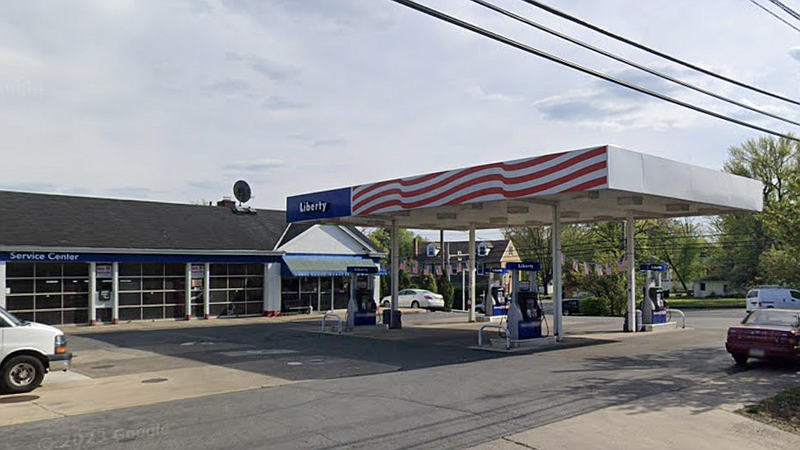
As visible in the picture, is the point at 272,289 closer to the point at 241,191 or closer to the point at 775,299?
the point at 241,191

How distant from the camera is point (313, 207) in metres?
26.5

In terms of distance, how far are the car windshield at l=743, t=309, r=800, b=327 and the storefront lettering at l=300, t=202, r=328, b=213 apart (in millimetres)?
14783

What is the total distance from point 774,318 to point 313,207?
15984mm

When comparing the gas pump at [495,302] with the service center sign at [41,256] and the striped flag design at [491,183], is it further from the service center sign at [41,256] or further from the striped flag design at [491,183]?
the service center sign at [41,256]

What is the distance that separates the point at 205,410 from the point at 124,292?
2146 centimetres

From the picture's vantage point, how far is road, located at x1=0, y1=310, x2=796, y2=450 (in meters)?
9.28

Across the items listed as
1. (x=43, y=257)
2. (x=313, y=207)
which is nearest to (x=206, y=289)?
(x=43, y=257)

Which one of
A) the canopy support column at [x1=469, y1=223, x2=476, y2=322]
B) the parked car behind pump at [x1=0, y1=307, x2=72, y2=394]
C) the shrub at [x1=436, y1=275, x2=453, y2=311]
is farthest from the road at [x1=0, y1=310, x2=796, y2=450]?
the shrub at [x1=436, y1=275, x2=453, y2=311]

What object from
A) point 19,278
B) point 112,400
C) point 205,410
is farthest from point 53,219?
point 205,410

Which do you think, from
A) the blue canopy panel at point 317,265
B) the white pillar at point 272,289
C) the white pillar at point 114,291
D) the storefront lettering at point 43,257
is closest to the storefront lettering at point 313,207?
the blue canopy panel at point 317,265

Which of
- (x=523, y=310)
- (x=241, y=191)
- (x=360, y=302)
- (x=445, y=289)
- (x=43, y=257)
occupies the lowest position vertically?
(x=445, y=289)

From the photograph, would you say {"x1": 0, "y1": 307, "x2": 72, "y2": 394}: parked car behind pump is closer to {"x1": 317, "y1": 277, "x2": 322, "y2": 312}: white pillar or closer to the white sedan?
{"x1": 317, "y1": 277, "x2": 322, "y2": 312}: white pillar

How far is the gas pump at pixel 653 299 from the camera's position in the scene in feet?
81.5

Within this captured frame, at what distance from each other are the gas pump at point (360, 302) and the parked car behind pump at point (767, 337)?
1315 cm
